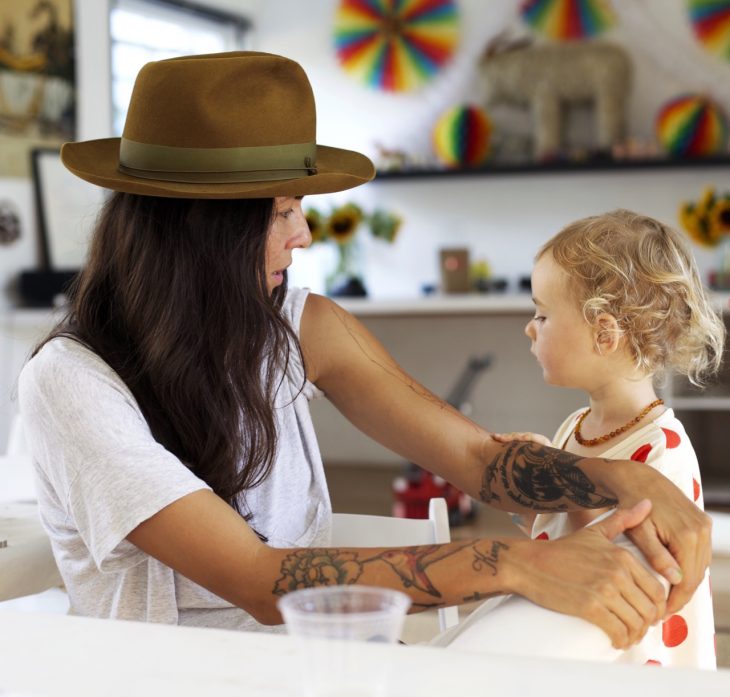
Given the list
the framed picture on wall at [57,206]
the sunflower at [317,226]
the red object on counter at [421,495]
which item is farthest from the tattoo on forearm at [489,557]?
the framed picture on wall at [57,206]

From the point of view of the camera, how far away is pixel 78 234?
193 inches

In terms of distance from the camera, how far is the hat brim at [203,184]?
130 cm

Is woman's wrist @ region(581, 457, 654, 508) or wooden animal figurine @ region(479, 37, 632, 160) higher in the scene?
→ wooden animal figurine @ region(479, 37, 632, 160)

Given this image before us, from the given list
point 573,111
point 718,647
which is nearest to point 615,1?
point 573,111

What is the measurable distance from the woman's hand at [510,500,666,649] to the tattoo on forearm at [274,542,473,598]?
102 millimetres

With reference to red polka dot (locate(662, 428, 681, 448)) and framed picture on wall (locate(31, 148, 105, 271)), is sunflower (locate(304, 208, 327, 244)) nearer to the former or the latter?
framed picture on wall (locate(31, 148, 105, 271))

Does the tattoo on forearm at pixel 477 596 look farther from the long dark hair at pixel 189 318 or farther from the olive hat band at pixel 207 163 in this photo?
the olive hat band at pixel 207 163

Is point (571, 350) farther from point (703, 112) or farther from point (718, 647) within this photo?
point (703, 112)

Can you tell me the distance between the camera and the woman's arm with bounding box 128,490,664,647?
0.97 metres

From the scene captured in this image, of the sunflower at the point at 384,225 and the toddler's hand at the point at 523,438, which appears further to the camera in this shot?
the sunflower at the point at 384,225

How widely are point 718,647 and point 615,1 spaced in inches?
145

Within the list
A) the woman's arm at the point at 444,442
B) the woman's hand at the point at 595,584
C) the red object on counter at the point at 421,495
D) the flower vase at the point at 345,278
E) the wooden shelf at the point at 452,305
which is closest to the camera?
the woman's hand at the point at 595,584

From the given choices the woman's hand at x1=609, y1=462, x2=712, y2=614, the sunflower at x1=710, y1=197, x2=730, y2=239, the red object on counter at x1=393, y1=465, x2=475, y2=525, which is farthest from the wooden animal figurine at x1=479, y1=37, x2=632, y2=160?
the woman's hand at x1=609, y1=462, x2=712, y2=614

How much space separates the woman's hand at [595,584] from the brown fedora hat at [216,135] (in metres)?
0.57
